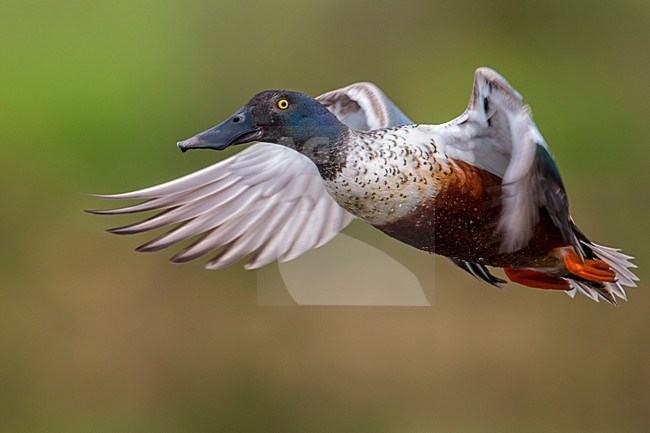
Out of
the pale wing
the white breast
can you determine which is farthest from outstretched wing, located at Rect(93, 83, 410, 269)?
the white breast

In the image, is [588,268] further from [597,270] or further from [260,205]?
[260,205]

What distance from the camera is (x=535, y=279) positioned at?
73 cm

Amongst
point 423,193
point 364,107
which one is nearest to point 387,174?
point 423,193

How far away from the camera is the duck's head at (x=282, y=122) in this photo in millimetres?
601

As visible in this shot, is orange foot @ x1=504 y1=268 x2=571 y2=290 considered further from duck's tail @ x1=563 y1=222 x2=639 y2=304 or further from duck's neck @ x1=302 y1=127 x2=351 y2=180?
duck's neck @ x1=302 y1=127 x2=351 y2=180

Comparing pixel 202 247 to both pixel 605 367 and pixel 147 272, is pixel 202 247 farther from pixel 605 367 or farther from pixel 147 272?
pixel 605 367

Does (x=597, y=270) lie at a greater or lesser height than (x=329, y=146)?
lesser

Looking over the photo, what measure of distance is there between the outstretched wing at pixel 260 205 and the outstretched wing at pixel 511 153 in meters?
0.12

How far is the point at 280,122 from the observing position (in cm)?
60

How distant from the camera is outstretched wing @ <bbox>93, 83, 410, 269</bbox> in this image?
73 cm

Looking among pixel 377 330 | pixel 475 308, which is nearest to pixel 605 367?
pixel 475 308

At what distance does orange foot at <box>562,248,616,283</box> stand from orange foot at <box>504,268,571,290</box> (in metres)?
0.04

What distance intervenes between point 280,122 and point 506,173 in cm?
18

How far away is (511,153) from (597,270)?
0.14m
